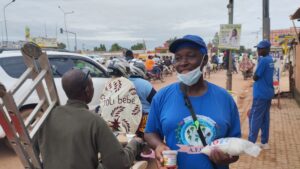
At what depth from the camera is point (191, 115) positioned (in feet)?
7.17

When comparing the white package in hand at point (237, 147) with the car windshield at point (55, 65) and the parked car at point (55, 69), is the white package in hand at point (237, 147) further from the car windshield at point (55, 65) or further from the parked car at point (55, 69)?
the car windshield at point (55, 65)

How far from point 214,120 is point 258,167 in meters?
3.51

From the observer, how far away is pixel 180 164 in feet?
7.38

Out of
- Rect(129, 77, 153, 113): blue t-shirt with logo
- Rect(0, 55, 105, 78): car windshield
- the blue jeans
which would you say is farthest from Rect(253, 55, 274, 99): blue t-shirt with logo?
Rect(0, 55, 105, 78): car windshield

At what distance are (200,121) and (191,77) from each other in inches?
12.2

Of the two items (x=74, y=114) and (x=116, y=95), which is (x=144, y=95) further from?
(x=74, y=114)

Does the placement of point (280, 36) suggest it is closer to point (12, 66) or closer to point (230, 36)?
point (230, 36)

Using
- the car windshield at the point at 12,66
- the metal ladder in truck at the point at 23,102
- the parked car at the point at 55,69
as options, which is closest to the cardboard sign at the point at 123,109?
the metal ladder in truck at the point at 23,102

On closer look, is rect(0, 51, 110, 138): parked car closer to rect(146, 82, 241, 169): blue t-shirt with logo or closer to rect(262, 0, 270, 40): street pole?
rect(146, 82, 241, 169): blue t-shirt with logo

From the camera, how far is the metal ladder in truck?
5.89 feet

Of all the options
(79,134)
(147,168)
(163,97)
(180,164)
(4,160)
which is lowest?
(4,160)

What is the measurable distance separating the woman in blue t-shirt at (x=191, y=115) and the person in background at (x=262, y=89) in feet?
12.5

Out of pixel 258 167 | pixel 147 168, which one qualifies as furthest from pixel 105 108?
pixel 258 167

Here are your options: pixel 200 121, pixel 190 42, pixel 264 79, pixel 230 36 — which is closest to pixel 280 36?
pixel 230 36
